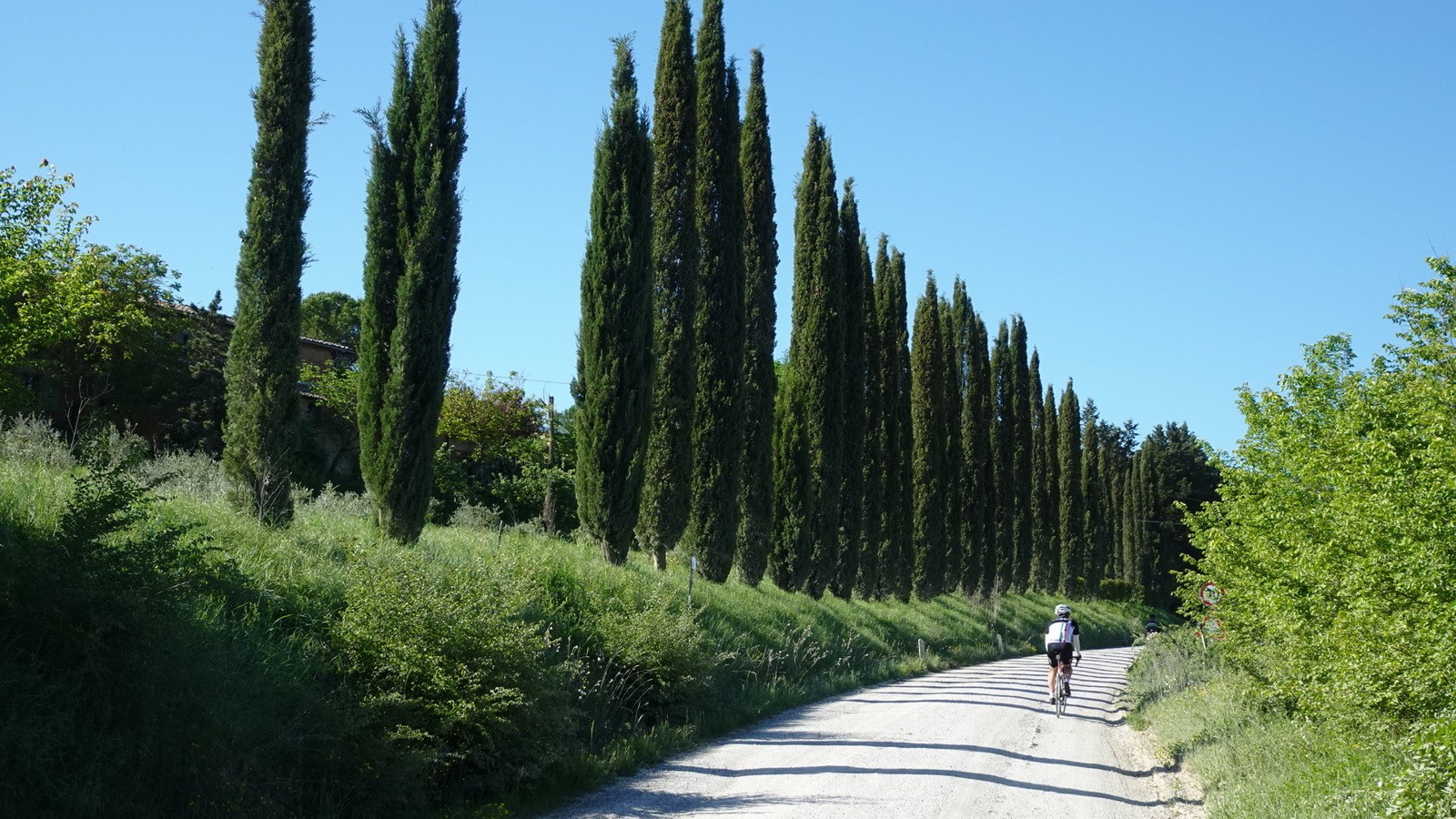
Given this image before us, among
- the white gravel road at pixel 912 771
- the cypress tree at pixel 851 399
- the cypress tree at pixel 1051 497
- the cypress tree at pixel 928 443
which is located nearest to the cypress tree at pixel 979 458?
the cypress tree at pixel 928 443

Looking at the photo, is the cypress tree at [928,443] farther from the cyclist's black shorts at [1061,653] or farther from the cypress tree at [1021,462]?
the cyclist's black shorts at [1061,653]

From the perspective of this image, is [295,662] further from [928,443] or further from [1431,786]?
[928,443]

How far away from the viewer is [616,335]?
17422 mm

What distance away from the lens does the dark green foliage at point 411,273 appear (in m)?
13.4

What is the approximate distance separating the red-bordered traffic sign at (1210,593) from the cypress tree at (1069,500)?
1643 inches

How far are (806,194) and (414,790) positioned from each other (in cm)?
2388

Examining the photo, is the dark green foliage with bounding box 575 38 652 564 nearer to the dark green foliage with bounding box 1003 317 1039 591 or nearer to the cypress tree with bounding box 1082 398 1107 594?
the dark green foliage with bounding box 1003 317 1039 591

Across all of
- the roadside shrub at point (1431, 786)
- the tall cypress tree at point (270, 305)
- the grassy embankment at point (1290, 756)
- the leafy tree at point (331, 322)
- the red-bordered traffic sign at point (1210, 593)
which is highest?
the leafy tree at point (331, 322)

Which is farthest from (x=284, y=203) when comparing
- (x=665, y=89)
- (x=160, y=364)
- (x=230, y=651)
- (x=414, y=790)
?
(x=160, y=364)

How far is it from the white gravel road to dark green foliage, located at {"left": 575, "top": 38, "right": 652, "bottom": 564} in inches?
171

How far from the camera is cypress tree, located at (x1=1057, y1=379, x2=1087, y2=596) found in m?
61.0

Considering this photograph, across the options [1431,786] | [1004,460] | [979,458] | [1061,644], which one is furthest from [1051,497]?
[1431,786]

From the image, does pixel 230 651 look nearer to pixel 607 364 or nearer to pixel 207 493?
pixel 207 493

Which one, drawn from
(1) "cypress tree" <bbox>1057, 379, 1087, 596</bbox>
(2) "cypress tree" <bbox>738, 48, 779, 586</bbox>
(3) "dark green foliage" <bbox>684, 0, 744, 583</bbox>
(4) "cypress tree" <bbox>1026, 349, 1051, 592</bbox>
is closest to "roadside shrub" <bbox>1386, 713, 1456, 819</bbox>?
(3) "dark green foliage" <bbox>684, 0, 744, 583</bbox>
